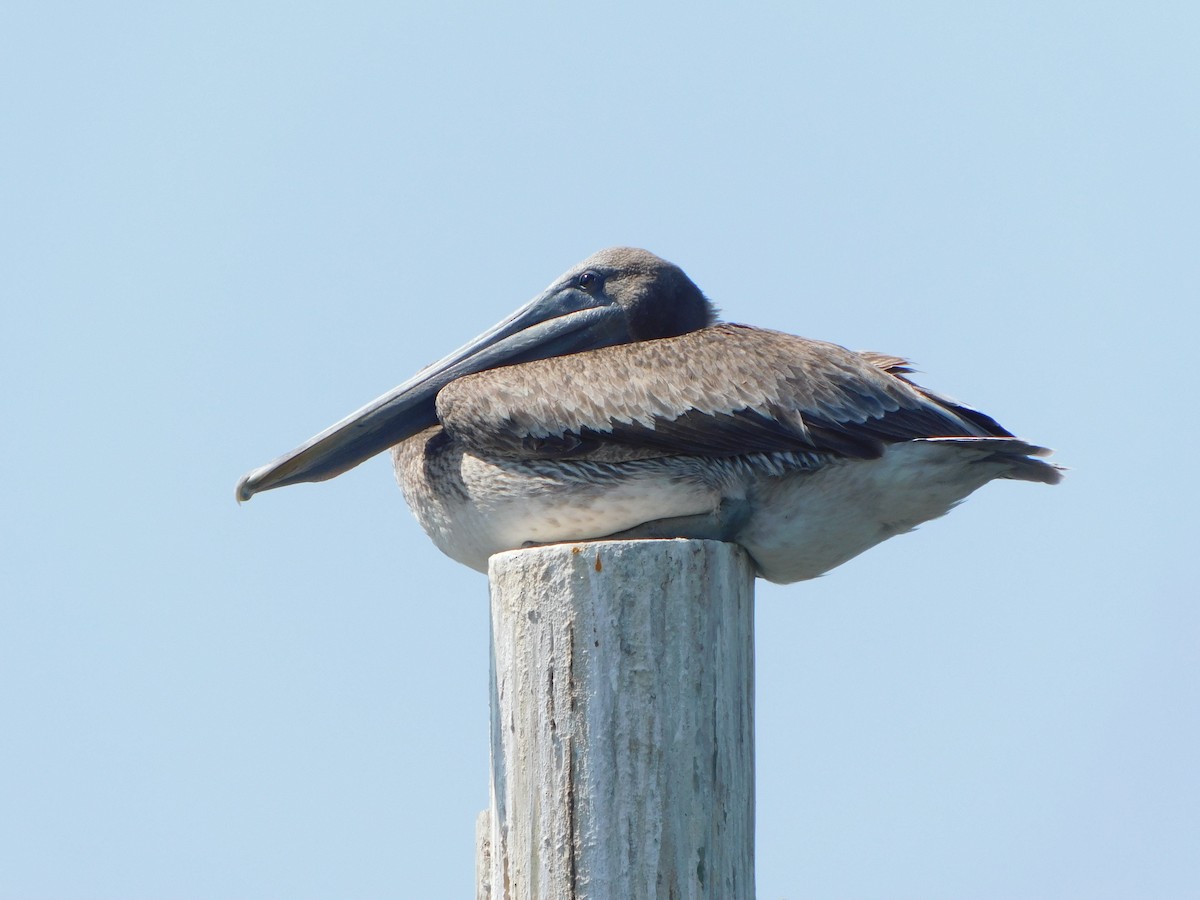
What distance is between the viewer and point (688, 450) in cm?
413

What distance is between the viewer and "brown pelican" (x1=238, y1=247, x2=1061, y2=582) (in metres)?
4.08

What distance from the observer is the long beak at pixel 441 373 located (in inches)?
175

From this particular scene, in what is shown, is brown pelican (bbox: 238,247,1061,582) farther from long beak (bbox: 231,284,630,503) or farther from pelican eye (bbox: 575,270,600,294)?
pelican eye (bbox: 575,270,600,294)

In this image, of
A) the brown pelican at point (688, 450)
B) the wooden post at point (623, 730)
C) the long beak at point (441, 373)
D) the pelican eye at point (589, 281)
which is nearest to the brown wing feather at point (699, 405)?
the brown pelican at point (688, 450)

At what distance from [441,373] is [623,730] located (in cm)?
175

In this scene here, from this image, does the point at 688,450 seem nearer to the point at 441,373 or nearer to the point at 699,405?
the point at 699,405

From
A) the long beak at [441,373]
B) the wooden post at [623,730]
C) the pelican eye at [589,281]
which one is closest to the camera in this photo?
the wooden post at [623,730]

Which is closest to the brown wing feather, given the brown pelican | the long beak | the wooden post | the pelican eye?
the brown pelican

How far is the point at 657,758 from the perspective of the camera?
323 cm

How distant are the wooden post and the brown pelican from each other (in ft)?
2.01

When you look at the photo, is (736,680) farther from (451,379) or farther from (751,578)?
(451,379)

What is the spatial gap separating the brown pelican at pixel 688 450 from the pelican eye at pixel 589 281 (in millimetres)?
482

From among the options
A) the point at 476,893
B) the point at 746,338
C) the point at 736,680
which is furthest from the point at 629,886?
the point at 746,338

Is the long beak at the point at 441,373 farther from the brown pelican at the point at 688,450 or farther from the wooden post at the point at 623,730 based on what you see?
the wooden post at the point at 623,730
